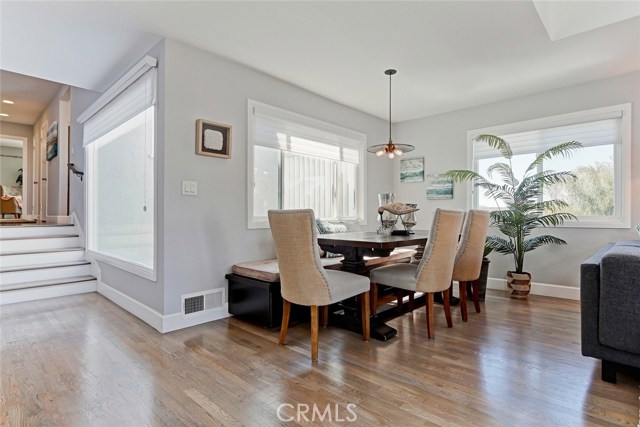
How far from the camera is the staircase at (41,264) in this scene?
3.69 meters

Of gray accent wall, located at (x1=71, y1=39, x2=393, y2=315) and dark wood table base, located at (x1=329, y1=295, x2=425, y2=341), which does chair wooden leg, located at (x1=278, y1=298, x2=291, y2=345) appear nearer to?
dark wood table base, located at (x1=329, y1=295, x2=425, y2=341)

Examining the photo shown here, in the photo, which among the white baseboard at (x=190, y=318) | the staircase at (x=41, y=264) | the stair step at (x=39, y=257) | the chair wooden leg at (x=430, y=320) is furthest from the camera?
the stair step at (x=39, y=257)

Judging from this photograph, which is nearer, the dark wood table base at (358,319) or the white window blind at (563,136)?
the dark wood table base at (358,319)

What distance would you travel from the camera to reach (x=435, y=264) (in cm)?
246

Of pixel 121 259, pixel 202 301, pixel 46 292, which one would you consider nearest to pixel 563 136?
pixel 202 301

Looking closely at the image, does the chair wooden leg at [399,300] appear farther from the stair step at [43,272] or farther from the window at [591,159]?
the stair step at [43,272]

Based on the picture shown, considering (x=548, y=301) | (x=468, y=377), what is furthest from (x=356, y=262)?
(x=548, y=301)

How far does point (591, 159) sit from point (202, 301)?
4551mm

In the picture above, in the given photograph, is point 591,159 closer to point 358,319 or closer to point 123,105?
point 358,319

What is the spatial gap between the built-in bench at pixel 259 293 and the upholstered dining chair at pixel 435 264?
2.91 feet

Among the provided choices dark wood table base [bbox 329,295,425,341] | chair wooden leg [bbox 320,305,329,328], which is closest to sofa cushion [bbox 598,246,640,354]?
dark wood table base [bbox 329,295,425,341]

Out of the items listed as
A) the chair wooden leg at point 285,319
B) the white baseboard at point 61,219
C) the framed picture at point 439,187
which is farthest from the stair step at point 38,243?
the framed picture at point 439,187

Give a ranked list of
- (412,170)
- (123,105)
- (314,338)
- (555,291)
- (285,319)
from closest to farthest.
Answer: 1. (314,338)
2. (285,319)
3. (123,105)
4. (555,291)
5. (412,170)

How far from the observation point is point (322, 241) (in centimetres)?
268
